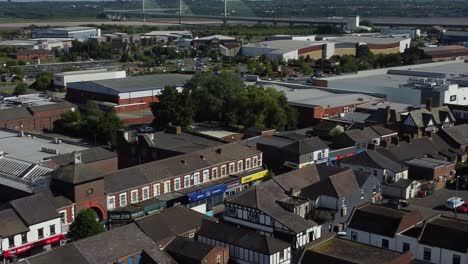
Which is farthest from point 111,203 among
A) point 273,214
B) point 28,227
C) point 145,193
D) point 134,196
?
point 273,214

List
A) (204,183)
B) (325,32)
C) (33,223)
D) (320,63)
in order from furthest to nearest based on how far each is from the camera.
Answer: (325,32), (320,63), (204,183), (33,223)

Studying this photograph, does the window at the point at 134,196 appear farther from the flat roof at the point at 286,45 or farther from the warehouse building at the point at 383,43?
the warehouse building at the point at 383,43

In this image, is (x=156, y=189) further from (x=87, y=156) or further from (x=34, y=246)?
(x=34, y=246)

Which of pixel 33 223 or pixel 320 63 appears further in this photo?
pixel 320 63

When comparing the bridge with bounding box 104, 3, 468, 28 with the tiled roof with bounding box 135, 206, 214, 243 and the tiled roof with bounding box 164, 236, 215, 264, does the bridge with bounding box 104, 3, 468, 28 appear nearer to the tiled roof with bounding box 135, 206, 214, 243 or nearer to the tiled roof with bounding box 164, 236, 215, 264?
the tiled roof with bounding box 135, 206, 214, 243

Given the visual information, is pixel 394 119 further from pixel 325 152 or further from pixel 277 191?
pixel 277 191

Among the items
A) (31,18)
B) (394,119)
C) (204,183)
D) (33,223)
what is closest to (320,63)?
(394,119)

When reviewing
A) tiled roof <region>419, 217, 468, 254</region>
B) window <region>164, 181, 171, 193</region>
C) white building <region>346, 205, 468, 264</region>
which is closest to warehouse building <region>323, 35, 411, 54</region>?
window <region>164, 181, 171, 193</region>
